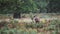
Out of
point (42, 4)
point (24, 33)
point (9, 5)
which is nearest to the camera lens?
point (24, 33)

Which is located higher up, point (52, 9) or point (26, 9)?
point (26, 9)

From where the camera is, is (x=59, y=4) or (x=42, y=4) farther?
(x=59, y=4)

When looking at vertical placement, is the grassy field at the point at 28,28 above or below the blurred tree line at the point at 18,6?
below

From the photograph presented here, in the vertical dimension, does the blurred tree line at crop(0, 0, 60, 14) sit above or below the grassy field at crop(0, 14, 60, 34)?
above

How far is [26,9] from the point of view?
15094 mm

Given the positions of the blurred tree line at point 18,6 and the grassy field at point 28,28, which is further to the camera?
the blurred tree line at point 18,6

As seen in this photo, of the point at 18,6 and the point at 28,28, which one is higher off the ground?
the point at 18,6

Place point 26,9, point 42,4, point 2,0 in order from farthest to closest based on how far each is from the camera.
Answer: point 42,4 → point 26,9 → point 2,0

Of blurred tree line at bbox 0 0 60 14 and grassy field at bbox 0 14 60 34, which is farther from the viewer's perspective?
blurred tree line at bbox 0 0 60 14

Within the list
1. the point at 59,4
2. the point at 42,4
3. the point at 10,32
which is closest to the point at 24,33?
the point at 10,32

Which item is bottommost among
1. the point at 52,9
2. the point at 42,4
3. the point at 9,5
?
the point at 52,9

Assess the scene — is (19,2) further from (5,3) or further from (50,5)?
(50,5)

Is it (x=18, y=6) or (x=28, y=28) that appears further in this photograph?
(x=18, y=6)

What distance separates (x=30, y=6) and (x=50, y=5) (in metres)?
21.2
